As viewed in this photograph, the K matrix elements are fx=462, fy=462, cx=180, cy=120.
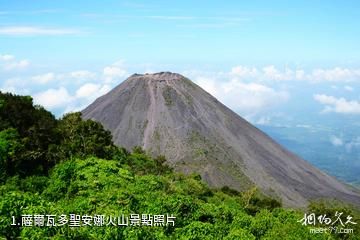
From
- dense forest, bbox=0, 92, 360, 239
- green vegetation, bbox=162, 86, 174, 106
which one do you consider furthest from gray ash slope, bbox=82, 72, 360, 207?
dense forest, bbox=0, 92, 360, 239

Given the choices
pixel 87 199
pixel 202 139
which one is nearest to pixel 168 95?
pixel 202 139

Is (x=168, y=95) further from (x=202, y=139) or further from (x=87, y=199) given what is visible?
(x=87, y=199)

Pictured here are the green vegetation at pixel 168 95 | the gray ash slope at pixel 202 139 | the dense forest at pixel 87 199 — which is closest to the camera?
the dense forest at pixel 87 199

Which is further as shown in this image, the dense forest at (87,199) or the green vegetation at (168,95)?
the green vegetation at (168,95)

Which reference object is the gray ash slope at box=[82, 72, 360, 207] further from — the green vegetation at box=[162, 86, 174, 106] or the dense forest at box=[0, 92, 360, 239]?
the dense forest at box=[0, 92, 360, 239]

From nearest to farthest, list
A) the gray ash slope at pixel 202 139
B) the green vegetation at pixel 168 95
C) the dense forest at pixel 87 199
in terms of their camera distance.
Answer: the dense forest at pixel 87 199 < the gray ash slope at pixel 202 139 < the green vegetation at pixel 168 95

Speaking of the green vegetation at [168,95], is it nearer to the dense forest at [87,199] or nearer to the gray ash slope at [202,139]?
the gray ash slope at [202,139]

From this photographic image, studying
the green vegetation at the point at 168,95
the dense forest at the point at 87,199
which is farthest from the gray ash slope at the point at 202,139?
the dense forest at the point at 87,199

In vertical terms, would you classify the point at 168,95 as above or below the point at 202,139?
above
